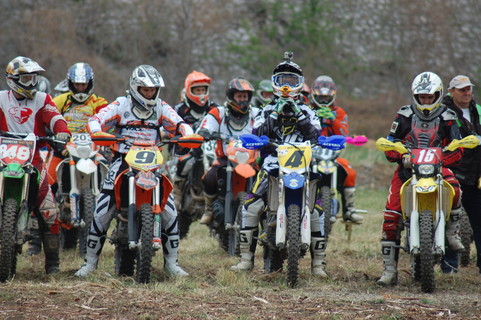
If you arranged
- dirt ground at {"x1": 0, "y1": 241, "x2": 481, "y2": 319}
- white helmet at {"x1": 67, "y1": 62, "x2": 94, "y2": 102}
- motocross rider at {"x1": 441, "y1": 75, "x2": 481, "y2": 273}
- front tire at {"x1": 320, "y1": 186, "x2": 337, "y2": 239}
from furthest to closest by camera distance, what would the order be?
front tire at {"x1": 320, "y1": 186, "x2": 337, "y2": 239}
white helmet at {"x1": 67, "y1": 62, "x2": 94, "y2": 102}
motocross rider at {"x1": 441, "y1": 75, "x2": 481, "y2": 273}
dirt ground at {"x1": 0, "y1": 241, "x2": 481, "y2": 319}

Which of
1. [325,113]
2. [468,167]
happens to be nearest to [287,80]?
[468,167]

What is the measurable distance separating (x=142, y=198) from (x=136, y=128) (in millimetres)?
946

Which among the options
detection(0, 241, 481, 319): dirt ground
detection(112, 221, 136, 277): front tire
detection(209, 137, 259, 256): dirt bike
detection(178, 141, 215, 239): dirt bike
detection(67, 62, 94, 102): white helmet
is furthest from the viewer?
detection(178, 141, 215, 239): dirt bike

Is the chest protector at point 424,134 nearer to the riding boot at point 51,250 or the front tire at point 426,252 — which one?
the front tire at point 426,252

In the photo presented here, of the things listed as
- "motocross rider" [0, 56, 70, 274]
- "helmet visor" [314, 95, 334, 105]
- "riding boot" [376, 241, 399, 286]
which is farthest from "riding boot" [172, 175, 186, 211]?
"riding boot" [376, 241, 399, 286]

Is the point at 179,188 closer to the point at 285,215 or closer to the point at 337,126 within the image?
the point at 337,126

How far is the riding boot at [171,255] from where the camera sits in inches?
389

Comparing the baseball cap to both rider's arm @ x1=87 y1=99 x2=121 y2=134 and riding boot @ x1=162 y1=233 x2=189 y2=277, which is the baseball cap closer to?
riding boot @ x1=162 y1=233 x2=189 y2=277

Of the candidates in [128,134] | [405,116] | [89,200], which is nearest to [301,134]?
[405,116]

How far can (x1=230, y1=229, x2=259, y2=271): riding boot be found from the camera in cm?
1030

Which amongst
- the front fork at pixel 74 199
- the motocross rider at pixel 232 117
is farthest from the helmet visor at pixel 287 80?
the front fork at pixel 74 199

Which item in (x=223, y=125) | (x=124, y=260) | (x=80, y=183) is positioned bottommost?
(x=124, y=260)

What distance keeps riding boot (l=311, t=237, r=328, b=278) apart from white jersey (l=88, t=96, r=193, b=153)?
1828 millimetres

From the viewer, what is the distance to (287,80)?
9.95m
